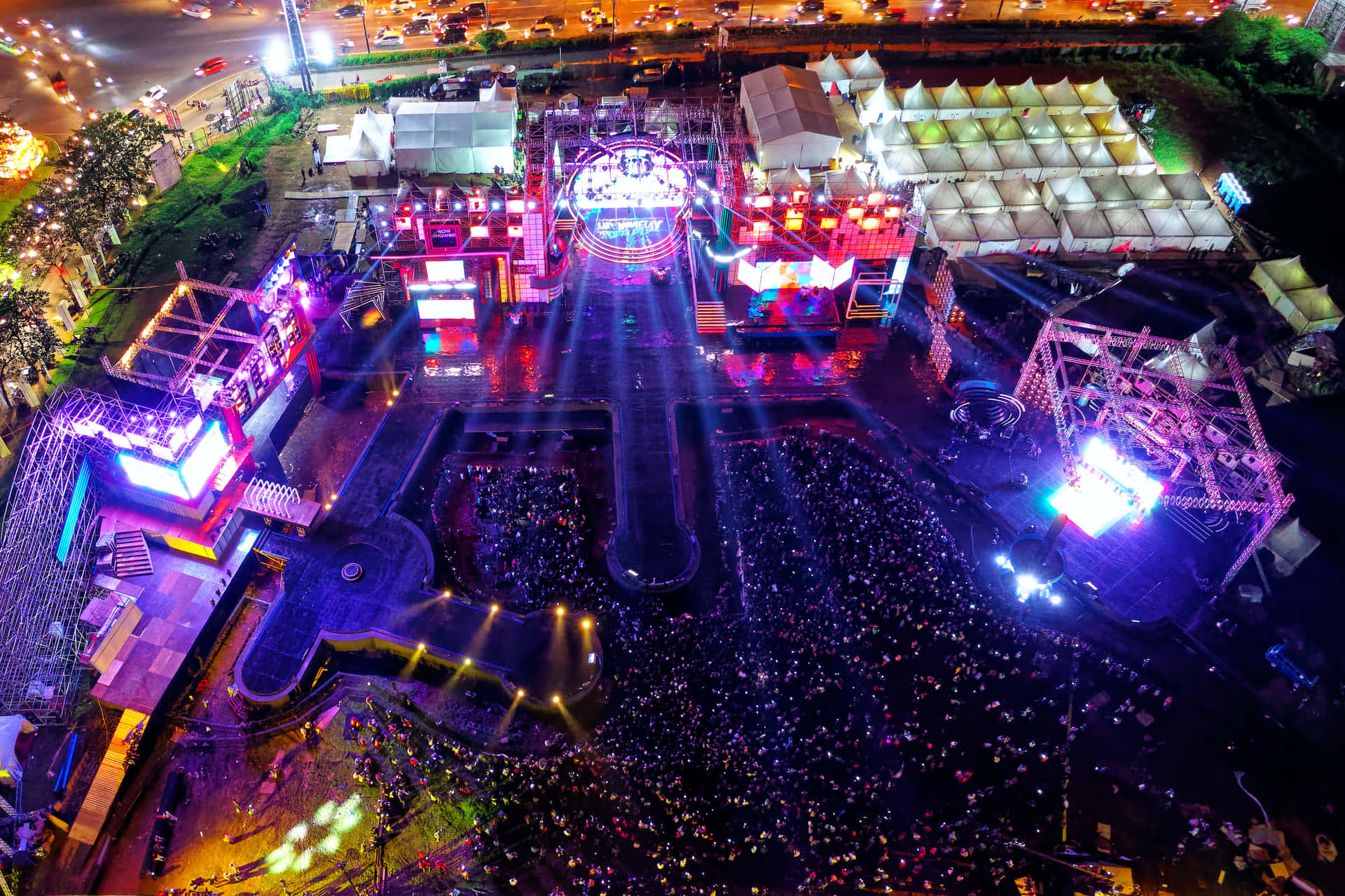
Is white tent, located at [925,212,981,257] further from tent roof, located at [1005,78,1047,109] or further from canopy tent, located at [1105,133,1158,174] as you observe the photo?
tent roof, located at [1005,78,1047,109]

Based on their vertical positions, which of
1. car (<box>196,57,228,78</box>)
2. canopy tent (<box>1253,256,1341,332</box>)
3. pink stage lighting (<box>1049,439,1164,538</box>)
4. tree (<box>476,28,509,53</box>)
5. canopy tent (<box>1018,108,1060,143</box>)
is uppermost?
tree (<box>476,28,509,53</box>)

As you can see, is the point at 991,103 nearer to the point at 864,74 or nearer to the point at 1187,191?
the point at 864,74

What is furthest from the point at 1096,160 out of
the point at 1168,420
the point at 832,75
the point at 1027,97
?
the point at 1168,420

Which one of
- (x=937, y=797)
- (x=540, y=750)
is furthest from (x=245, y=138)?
(x=937, y=797)

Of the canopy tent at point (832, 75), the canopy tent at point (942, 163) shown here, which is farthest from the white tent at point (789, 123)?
the canopy tent at point (832, 75)

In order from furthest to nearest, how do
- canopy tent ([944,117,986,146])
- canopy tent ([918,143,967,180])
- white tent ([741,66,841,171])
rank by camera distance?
canopy tent ([944,117,986,146]) < canopy tent ([918,143,967,180]) < white tent ([741,66,841,171])

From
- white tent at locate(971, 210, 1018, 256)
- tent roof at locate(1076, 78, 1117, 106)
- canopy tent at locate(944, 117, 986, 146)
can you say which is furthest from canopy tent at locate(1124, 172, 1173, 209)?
tent roof at locate(1076, 78, 1117, 106)
